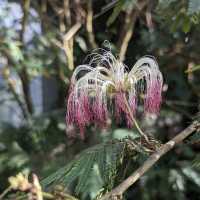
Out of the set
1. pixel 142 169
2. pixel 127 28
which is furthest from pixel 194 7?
pixel 127 28

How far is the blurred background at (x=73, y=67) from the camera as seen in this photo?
221 centimetres

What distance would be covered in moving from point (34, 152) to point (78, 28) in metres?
0.64

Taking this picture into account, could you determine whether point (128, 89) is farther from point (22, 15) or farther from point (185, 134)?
point (22, 15)

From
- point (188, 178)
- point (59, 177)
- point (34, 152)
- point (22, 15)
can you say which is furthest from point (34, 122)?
point (59, 177)

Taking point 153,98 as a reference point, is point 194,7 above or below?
above

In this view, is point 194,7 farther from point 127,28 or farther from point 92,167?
point 127,28

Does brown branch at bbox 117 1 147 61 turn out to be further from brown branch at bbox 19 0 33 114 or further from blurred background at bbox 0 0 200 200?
brown branch at bbox 19 0 33 114

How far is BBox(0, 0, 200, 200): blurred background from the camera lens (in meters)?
2.21

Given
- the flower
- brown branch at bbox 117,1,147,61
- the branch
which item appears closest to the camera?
the branch

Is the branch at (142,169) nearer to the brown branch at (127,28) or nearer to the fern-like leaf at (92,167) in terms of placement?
the fern-like leaf at (92,167)

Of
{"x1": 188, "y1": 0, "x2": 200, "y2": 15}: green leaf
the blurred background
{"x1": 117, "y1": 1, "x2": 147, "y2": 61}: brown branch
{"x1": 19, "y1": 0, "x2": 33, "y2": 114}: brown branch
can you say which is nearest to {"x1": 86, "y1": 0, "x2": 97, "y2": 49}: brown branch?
the blurred background

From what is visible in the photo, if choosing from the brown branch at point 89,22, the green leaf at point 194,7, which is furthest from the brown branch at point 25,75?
the green leaf at point 194,7

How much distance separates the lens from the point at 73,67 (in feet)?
7.18

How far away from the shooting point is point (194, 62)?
2.21 meters
